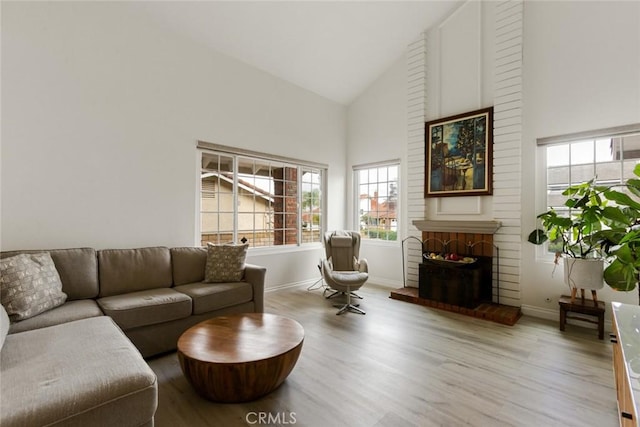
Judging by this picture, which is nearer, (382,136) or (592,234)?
(592,234)

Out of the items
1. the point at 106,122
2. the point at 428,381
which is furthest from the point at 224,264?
the point at 428,381

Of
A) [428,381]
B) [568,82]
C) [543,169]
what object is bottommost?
[428,381]

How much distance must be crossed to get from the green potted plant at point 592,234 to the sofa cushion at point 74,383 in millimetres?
3205

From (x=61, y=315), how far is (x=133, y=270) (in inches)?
31.1

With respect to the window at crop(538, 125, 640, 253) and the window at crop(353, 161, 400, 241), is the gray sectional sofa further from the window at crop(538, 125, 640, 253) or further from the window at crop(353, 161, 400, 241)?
the window at crop(538, 125, 640, 253)

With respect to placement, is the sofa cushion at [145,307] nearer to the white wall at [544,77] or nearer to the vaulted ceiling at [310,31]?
the vaulted ceiling at [310,31]

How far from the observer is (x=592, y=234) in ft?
9.16

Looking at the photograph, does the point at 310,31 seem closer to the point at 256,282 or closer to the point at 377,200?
the point at 377,200

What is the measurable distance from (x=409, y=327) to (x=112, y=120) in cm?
393

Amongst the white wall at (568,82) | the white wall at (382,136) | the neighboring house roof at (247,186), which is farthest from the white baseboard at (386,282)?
the neighboring house roof at (247,186)

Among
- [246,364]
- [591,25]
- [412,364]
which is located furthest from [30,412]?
[591,25]

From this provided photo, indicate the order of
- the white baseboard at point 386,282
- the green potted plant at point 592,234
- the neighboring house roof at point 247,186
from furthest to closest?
the white baseboard at point 386,282 < the neighboring house roof at point 247,186 < the green potted plant at point 592,234

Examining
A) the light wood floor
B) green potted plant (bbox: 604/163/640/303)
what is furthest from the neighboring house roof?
green potted plant (bbox: 604/163/640/303)

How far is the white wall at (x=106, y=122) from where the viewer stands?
8.69 ft
